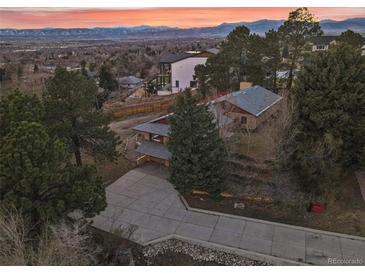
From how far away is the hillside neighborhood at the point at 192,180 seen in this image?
929cm

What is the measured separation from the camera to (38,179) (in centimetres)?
909

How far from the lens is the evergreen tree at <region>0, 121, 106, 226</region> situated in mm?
8977

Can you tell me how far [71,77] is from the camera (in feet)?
47.5

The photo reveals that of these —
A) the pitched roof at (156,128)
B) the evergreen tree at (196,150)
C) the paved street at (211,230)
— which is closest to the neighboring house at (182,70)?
the pitched roof at (156,128)

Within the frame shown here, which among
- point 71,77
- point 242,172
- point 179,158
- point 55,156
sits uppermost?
point 71,77

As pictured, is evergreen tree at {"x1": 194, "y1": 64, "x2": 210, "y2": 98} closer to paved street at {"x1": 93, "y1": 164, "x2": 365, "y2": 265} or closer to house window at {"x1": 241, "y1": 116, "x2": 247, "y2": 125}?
house window at {"x1": 241, "y1": 116, "x2": 247, "y2": 125}

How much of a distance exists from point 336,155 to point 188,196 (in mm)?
7245

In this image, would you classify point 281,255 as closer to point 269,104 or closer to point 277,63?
point 269,104

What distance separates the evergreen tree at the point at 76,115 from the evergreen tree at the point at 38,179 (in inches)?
171

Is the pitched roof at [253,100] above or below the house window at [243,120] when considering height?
above

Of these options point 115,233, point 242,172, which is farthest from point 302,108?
point 115,233

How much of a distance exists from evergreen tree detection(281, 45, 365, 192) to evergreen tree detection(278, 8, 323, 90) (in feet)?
32.5

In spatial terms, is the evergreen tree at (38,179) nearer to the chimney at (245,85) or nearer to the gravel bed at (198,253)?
the gravel bed at (198,253)

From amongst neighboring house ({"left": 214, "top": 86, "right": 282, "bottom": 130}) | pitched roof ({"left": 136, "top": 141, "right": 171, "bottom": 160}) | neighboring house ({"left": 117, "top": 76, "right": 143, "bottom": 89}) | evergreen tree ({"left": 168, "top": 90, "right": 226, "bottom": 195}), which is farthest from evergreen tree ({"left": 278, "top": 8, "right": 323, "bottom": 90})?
neighboring house ({"left": 117, "top": 76, "right": 143, "bottom": 89})
